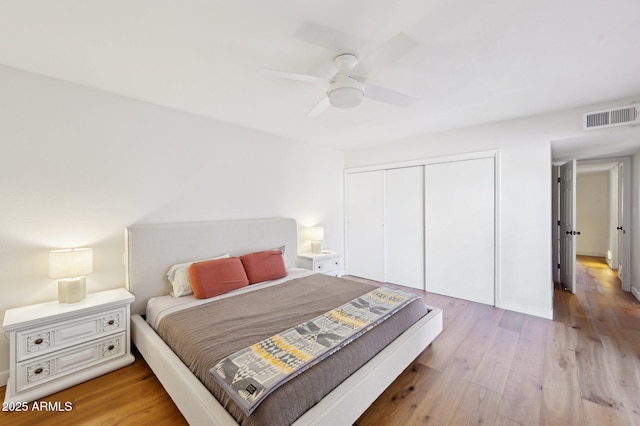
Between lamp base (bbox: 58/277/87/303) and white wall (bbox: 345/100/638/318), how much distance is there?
4.38 m

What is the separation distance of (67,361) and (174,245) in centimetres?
113

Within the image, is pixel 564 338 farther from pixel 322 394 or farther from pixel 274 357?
pixel 274 357

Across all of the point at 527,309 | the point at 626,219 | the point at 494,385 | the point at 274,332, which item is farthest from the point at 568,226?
the point at 274,332

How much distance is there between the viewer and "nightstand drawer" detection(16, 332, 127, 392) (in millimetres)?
1785

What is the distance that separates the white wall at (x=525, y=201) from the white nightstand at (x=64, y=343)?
4109 millimetres

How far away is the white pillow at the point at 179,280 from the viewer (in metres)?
Result: 2.52

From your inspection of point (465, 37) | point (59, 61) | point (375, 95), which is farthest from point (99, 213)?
point (465, 37)

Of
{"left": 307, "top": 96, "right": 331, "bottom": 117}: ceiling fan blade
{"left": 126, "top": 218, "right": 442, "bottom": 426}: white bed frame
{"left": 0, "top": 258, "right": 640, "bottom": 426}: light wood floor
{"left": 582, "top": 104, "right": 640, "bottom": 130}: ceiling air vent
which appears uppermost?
{"left": 582, "top": 104, "right": 640, "bottom": 130}: ceiling air vent

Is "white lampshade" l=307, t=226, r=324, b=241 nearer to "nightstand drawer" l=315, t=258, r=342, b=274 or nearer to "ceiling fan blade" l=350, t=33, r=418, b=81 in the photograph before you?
"nightstand drawer" l=315, t=258, r=342, b=274

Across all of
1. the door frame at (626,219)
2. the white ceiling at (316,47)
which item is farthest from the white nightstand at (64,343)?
the door frame at (626,219)

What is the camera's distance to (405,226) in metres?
4.23

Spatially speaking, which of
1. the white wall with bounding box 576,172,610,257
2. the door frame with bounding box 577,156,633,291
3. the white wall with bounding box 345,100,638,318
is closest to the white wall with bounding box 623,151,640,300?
the door frame with bounding box 577,156,633,291

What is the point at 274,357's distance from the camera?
56.9 inches

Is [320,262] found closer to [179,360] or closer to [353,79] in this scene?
[179,360]
